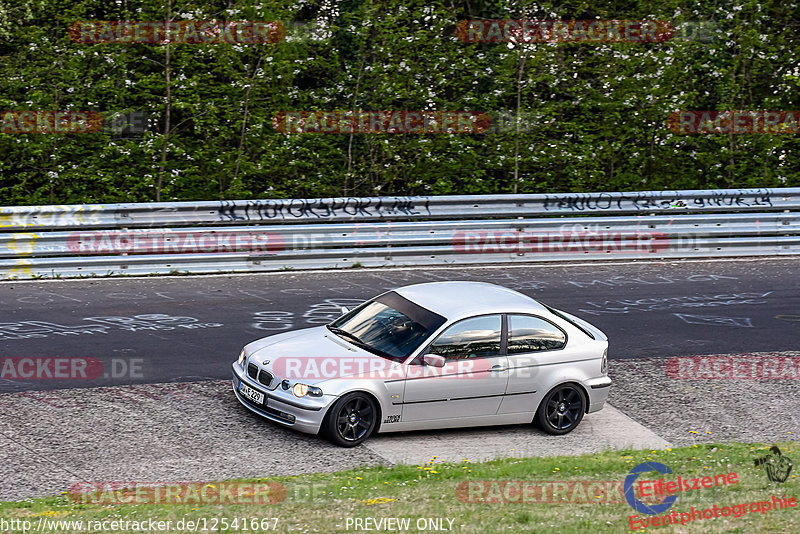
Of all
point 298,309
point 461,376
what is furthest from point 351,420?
point 298,309

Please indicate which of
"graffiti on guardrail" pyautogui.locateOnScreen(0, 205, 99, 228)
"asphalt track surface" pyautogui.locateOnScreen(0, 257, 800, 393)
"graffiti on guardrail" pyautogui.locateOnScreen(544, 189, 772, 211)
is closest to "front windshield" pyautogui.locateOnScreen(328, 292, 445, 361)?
"asphalt track surface" pyautogui.locateOnScreen(0, 257, 800, 393)

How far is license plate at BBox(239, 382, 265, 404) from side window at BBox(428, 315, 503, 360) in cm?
168

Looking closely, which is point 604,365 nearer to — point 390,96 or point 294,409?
point 294,409

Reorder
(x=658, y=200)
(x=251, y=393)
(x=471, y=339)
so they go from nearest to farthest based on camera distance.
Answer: (x=251, y=393) < (x=471, y=339) < (x=658, y=200)

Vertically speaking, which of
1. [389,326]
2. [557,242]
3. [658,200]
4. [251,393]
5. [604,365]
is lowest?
[251,393]

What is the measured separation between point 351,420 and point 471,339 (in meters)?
1.47

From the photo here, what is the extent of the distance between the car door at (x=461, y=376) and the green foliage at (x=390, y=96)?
364 inches

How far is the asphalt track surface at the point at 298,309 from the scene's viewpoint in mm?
11242

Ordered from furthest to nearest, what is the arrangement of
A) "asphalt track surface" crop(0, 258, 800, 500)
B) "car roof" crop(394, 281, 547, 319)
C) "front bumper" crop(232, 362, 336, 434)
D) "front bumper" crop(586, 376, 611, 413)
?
"front bumper" crop(586, 376, 611, 413), "car roof" crop(394, 281, 547, 319), "front bumper" crop(232, 362, 336, 434), "asphalt track surface" crop(0, 258, 800, 500)

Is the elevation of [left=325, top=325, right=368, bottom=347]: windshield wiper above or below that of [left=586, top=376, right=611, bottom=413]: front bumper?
above

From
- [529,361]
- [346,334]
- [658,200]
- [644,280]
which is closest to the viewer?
[529,361]

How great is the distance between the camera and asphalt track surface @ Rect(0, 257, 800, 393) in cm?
1124

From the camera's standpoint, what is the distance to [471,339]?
374 inches

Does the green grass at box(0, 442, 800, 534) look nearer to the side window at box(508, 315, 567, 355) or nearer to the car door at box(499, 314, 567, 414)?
the car door at box(499, 314, 567, 414)
